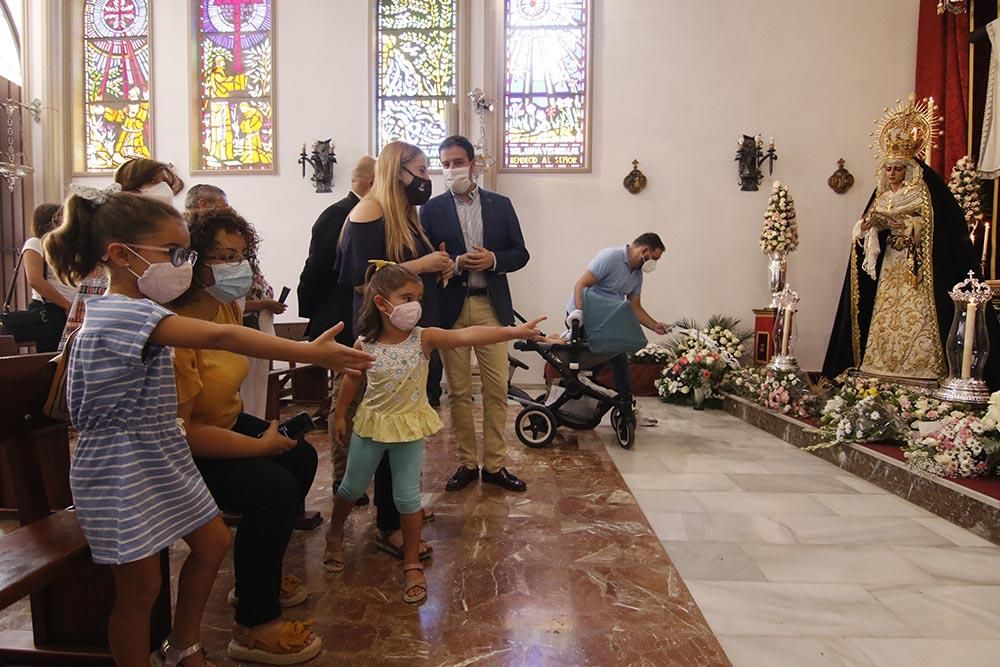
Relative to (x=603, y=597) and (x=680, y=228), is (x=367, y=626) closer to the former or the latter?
(x=603, y=597)

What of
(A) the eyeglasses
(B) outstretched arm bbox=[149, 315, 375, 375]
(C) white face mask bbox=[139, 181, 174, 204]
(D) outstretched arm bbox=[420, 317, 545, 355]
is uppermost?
(C) white face mask bbox=[139, 181, 174, 204]

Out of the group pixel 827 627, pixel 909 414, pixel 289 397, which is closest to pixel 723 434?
pixel 909 414

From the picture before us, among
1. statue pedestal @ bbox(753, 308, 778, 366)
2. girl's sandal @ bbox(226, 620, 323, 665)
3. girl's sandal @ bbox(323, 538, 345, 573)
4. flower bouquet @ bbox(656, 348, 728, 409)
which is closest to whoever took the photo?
girl's sandal @ bbox(226, 620, 323, 665)

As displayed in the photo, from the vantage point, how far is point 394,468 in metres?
2.06

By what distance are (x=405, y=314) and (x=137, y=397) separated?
2.83 ft

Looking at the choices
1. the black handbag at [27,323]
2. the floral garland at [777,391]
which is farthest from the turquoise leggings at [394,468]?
the floral garland at [777,391]

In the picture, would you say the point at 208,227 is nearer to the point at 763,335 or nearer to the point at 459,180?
the point at 459,180

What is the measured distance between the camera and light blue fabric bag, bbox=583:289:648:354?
407cm

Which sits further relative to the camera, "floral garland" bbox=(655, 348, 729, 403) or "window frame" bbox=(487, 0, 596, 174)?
"window frame" bbox=(487, 0, 596, 174)

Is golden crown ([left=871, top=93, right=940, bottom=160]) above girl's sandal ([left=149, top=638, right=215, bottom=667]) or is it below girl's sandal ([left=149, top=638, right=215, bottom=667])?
above

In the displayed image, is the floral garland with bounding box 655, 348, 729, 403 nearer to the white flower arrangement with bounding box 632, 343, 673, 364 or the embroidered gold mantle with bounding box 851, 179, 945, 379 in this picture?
the white flower arrangement with bounding box 632, 343, 673, 364

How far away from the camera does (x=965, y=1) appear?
6152 millimetres

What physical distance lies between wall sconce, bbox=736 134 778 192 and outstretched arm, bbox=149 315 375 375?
22.7ft

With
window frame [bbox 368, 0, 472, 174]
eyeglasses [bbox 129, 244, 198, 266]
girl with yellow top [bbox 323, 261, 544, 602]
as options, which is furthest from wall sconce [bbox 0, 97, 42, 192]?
eyeglasses [bbox 129, 244, 198, 266]
